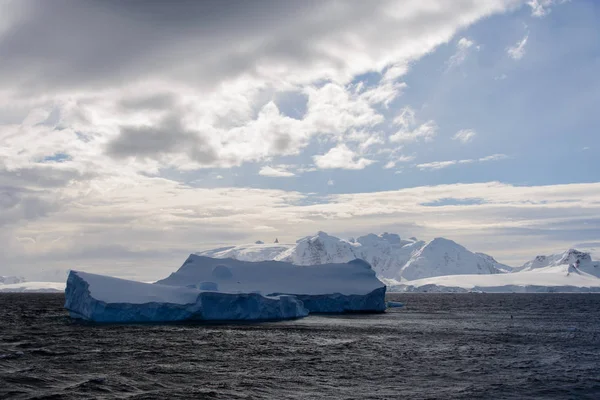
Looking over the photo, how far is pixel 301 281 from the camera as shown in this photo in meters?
67.9

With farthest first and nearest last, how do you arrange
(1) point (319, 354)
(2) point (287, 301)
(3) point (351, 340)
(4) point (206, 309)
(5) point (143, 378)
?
(2) point (287, 301) → (4) point (206, 309) → (3) point (351, 340) → (1) point (319, 354) → (5) point (143, 378)

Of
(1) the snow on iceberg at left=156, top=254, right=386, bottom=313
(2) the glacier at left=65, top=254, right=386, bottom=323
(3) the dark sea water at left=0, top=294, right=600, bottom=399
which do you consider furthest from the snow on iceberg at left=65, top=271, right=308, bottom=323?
(1) the snow on iceberg at left=156, top=254, right=386, bottom=313

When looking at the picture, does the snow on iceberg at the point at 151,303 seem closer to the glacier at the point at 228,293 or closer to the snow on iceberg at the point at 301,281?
the glacier at the point at 228,293

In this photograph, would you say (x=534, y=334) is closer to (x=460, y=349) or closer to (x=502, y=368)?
(x=460, y=349)

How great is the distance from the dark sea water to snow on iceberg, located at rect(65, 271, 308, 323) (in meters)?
4.44

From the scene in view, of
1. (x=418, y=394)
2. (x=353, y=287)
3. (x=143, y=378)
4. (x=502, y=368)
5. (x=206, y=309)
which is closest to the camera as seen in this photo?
(x=418, y=394)

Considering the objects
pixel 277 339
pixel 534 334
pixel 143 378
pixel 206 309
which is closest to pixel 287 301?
pixel 206 309

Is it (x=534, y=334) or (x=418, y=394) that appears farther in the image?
(x=534, y=334)

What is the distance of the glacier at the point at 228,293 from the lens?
4756cm

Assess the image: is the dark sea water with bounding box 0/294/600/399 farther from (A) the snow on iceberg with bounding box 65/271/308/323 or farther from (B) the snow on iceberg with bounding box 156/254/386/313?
(B) the snow on iceberg with bounding box 156/254/386/313

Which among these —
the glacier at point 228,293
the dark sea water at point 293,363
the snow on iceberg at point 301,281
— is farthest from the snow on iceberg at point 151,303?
the snow on iceberg at point 301,281

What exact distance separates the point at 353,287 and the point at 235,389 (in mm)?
47412

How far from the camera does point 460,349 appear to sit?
3247 centimetres

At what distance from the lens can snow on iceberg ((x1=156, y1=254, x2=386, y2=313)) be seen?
213 ft
